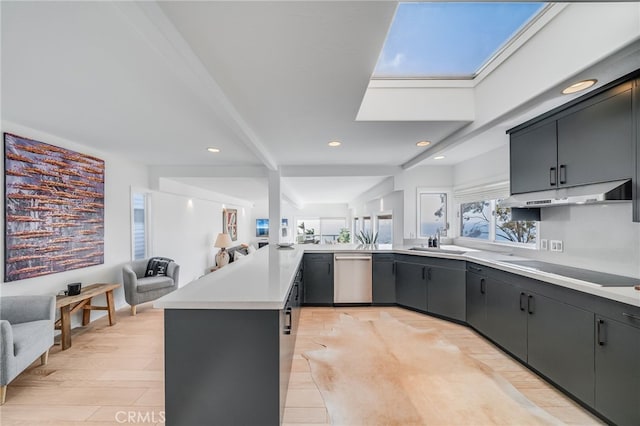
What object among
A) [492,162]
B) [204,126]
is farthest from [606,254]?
[204,126]

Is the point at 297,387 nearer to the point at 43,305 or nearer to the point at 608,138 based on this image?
the point at 43,305

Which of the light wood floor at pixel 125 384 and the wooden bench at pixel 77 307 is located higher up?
the wooden bench at pixel 77 307

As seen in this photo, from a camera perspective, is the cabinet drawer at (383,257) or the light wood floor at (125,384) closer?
the light wood floor at (125,384)

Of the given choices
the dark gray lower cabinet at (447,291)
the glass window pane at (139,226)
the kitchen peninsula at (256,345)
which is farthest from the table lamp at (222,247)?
the kitchen peninsula at (256,345)

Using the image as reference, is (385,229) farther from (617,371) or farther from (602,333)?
(617,371)

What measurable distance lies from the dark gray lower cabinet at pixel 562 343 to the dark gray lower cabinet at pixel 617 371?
2.2 inches

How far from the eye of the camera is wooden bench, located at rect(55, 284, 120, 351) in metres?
2.79

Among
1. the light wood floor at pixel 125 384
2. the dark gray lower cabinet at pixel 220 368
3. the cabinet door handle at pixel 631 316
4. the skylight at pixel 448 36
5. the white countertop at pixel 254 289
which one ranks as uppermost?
the skylight at pixel 448 36

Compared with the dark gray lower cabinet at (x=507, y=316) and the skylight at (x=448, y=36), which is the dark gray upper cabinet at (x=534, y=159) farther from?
the dark gray lower cabinet at (x=507, y=316)

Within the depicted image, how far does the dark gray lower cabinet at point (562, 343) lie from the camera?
180 cm

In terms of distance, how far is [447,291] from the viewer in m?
3.41

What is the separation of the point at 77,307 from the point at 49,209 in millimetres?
1142

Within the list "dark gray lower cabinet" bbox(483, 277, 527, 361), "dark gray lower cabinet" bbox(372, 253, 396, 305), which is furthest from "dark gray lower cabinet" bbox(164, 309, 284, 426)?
"dark gray lower cabinet" bbox(372, 253, 396, 305)

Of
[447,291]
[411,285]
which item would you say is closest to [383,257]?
[411,285]
